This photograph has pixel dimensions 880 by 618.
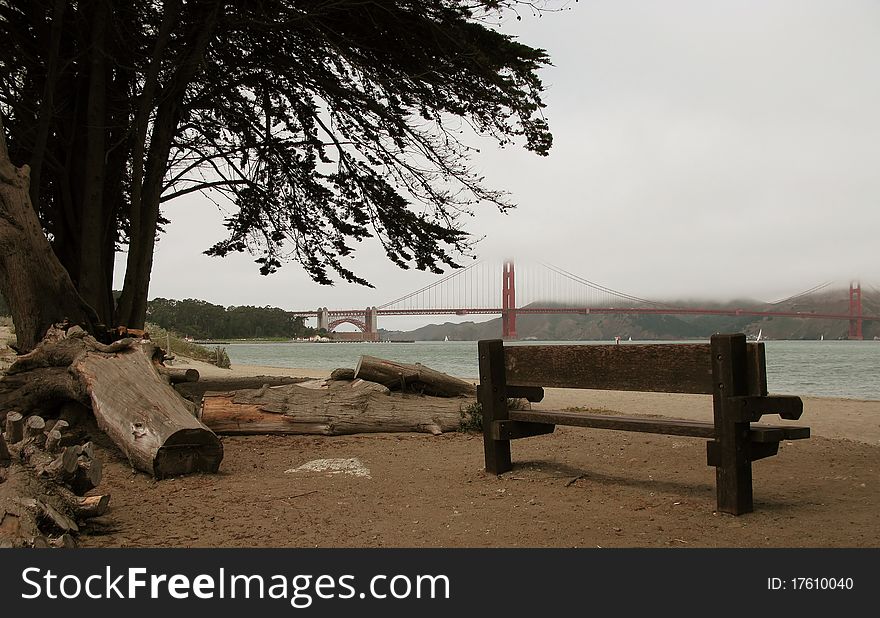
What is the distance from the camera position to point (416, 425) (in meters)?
6.87

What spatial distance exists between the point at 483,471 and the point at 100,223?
6078mm

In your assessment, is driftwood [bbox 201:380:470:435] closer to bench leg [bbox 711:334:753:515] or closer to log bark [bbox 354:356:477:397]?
log bark [bbox 354:356:477:397]

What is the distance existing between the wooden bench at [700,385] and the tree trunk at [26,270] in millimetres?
4896

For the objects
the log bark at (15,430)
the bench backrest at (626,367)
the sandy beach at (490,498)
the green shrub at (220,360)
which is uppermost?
the bench backrest at (626,367)

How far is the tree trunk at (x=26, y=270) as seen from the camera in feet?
22.3

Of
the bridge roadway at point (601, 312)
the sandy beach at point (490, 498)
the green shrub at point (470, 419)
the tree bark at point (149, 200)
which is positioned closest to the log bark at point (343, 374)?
the sandy beach at point (490, 498)

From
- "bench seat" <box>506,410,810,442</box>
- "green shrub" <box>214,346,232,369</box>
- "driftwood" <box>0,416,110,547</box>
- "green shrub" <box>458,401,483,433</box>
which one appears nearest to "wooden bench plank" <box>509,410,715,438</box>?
"bench seat" <box>506,410,810,442</box>

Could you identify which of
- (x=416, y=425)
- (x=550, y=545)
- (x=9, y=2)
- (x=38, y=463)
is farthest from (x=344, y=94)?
(x=550, y=545)

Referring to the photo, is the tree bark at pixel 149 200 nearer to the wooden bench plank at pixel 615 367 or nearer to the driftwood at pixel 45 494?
the driftwood at pixel 45 494

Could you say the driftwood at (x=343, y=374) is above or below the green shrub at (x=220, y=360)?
above

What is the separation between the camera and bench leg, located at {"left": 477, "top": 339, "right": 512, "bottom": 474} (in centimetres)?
478

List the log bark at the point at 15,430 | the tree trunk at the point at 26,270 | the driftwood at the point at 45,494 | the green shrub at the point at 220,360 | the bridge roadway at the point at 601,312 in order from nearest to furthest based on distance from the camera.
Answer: the driftwood at the point at 45,494 → the log bark at the point at 15,430 → the tree trunk at the point at 26,270 → the green shrub at the point at 220,360 → the bridge roadway at the point at 601,312
